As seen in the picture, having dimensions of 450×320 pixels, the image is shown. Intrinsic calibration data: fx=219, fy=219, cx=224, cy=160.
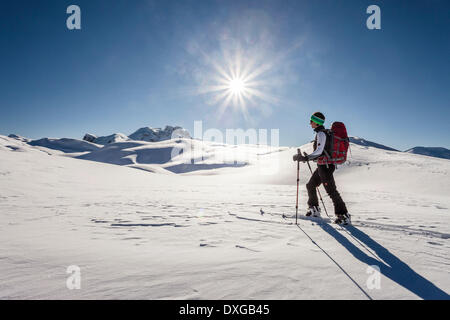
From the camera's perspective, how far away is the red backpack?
15.3 feet

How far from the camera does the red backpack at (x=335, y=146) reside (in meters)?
4.65

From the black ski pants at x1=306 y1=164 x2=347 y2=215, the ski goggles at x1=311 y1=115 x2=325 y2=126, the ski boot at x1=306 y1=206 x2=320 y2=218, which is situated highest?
the ski goggles at x1=311 y1=115 x2=325 y2=126

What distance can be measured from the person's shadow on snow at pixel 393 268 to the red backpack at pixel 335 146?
5.33ft

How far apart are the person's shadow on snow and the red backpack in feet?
5.33

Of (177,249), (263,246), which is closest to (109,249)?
(177,249)

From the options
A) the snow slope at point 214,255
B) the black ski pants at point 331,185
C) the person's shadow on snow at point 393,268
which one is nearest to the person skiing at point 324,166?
the black ski pants at point 331,185

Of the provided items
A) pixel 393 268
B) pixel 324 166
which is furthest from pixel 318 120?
pixel 393 268

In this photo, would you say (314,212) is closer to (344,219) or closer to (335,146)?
(344,219)

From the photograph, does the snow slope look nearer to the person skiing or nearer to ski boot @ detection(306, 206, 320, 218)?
the person skiing

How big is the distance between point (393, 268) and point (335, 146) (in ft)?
9.26

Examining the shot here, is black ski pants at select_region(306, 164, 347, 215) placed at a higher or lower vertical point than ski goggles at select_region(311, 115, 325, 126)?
lower

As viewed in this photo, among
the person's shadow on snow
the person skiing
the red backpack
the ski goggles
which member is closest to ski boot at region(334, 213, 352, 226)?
the person skiing

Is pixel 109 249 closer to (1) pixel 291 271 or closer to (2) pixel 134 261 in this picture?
(2) pixel 134 261
